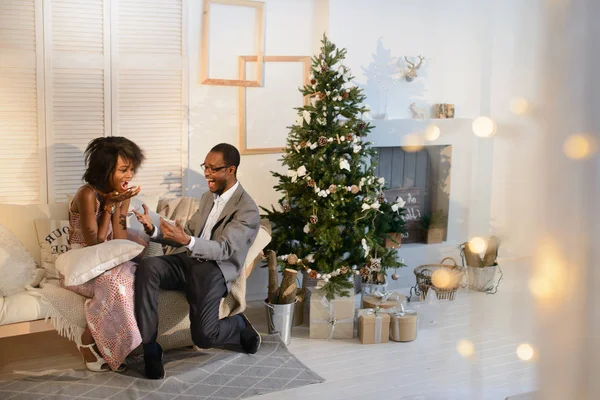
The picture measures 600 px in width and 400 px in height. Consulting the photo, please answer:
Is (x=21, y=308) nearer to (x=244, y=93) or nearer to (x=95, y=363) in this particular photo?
(x=95, y=363)

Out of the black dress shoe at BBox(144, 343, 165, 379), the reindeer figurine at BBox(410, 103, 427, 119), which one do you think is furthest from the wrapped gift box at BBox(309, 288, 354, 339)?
the reindeer figurine at BBox(410, 103, 427, 119)

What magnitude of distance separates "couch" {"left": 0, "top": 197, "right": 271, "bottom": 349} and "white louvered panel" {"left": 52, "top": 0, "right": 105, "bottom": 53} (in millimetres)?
1004

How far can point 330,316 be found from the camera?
395 centimetres

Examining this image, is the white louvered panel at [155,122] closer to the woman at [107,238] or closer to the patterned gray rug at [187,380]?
the woman at [107,238]

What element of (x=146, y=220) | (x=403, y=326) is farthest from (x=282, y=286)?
(x=146, y=220)

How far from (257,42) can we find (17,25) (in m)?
1.52

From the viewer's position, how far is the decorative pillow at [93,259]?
3.24 meters

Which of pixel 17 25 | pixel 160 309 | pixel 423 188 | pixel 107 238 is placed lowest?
pixel 160 309

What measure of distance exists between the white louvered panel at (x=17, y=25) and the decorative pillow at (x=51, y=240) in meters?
1.07

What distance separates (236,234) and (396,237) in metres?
1.64

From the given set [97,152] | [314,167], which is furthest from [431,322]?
[97,152]

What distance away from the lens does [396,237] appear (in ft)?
15.6

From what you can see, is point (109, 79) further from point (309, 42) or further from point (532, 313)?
point (532, 313)

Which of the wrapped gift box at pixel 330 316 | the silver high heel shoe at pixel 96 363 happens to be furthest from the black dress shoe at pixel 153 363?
the wrapped gift box at pixel 330 316
